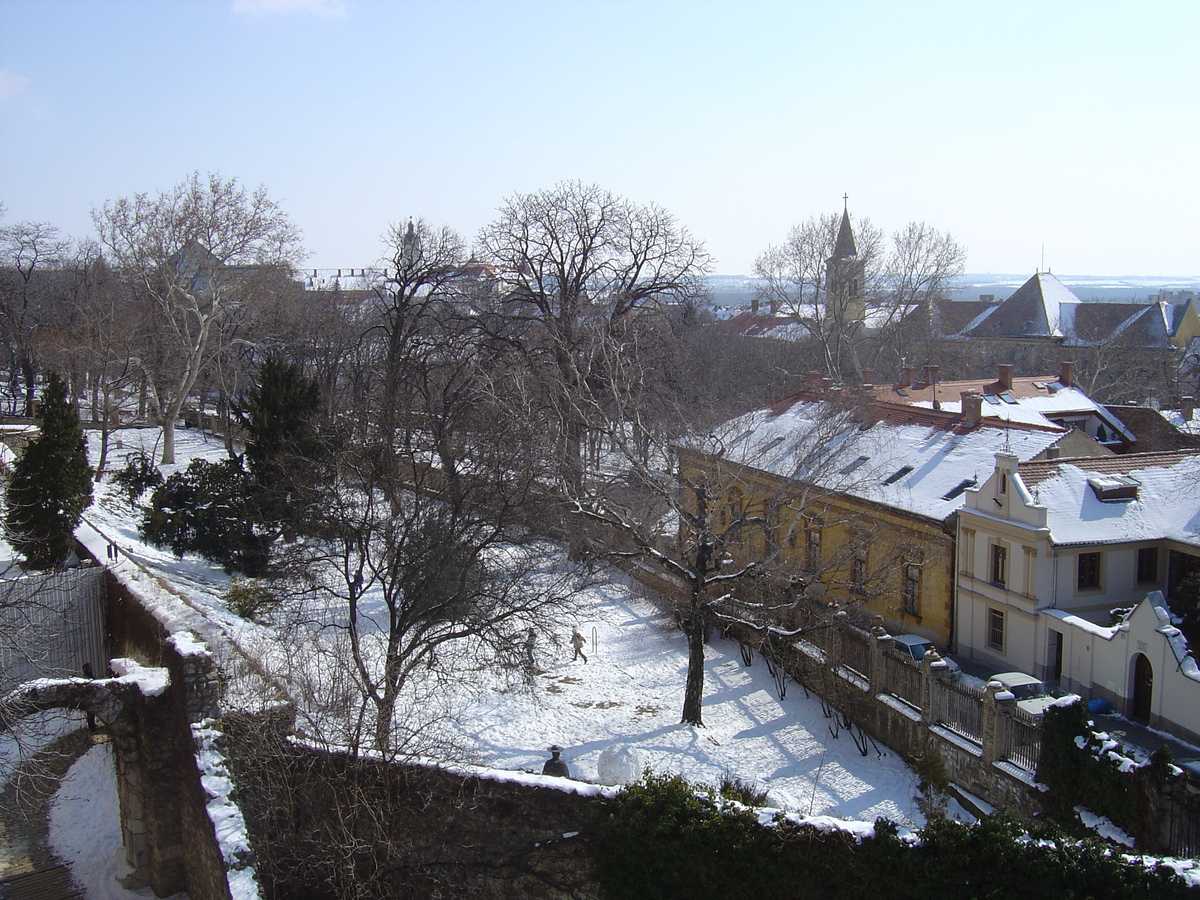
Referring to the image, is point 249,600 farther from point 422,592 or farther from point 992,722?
point 992,722

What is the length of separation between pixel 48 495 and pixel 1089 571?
20.0 m

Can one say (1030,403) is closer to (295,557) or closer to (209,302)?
(295,557)

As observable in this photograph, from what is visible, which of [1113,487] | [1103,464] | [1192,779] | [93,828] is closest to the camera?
[1192,779]

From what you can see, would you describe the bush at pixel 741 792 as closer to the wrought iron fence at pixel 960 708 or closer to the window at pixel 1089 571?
the wrought iron fence at pixel 960 708

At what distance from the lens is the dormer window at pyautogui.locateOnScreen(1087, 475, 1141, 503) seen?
58.2 ft

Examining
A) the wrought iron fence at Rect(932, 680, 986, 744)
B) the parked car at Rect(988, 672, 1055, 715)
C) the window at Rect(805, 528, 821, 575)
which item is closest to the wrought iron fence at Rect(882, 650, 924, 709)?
the wrought iron fence at Rect(932, 680, 986, 744)

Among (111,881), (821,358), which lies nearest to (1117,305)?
(821,358)

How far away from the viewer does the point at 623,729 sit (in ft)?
51.6

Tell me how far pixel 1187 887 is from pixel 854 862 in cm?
282

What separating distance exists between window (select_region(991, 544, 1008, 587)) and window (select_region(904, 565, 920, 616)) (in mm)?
1984

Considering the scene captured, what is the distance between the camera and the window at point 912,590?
64.9ft

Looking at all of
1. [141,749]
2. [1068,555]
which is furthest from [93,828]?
[1068,555]

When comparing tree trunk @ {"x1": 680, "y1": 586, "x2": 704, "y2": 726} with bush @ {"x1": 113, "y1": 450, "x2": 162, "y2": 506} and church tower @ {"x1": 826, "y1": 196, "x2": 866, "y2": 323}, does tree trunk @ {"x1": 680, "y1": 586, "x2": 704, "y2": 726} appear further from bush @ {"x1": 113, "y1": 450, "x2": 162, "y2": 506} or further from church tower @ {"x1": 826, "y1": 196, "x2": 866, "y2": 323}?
church tower @ {"x1": 826, "y1": 196, "x2": 866, "y2": 323}

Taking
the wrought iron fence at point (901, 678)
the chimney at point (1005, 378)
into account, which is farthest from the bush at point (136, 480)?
the chimney at point (1005, 378)
